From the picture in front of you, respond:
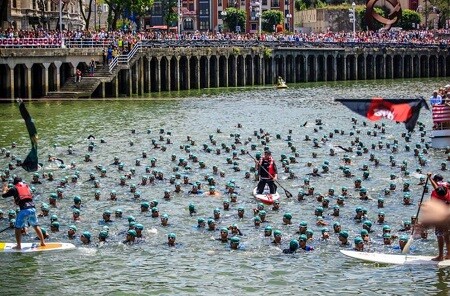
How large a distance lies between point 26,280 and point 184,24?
16372 cm

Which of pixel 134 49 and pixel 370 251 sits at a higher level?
pixel 134 49

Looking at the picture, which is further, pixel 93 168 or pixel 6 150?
pixel 6 150

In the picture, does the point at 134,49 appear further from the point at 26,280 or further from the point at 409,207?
the point at 26,280

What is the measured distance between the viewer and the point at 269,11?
7318 inches

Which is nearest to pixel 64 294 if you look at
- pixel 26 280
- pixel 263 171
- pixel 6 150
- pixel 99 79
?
pixel 26 280

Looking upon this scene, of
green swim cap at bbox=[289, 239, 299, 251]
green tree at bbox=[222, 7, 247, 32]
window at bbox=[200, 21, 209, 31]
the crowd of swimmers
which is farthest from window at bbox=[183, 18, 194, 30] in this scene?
green swim cap at bbox=[289, 239, 299, 251]

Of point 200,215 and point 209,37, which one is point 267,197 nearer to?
point 200,215

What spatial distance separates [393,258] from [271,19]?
159968mm

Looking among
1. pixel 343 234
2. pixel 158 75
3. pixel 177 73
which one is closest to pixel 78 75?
pixel 158 75

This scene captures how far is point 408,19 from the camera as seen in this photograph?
612 ft

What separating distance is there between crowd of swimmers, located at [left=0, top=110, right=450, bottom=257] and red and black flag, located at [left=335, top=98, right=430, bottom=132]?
2362mm

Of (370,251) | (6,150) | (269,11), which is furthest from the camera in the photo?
(269,11)

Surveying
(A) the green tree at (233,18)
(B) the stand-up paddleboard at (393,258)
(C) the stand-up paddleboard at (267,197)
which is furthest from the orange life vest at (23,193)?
(A) the green tree at (233,18)

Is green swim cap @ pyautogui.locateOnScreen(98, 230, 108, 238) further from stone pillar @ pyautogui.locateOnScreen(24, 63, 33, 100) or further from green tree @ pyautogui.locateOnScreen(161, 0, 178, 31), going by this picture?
green tree @ pyautogui.locateOnScreen(161, 0, 178, 31)
